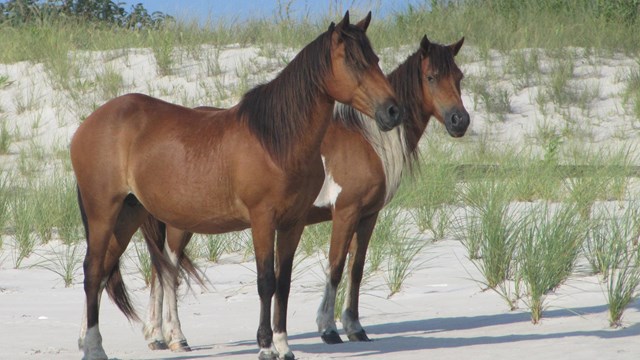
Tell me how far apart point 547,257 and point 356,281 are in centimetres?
114

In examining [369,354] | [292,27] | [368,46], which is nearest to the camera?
[368,46]

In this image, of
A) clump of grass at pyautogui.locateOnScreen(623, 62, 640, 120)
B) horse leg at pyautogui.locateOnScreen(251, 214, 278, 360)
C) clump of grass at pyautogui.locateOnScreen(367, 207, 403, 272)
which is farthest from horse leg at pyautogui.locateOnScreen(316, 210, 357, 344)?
clump of grass at pyautogui.locateOnScreen(623, 62, 640, 120)

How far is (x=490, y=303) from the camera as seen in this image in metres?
7.18

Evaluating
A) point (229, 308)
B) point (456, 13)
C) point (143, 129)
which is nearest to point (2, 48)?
point (456, 13)

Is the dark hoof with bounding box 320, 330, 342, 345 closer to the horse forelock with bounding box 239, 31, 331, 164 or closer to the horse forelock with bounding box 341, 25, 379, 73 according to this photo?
the horse forelock with bounding box 239, 31, 331, 164

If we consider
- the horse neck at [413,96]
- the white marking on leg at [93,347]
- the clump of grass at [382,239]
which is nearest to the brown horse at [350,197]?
the horse neck at [413,96]

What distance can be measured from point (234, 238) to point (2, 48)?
861cm

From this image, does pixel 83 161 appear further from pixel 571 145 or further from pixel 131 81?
pixel 131 81

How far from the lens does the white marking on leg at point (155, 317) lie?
245 inches

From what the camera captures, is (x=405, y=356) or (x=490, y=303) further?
(x=490, y=303)

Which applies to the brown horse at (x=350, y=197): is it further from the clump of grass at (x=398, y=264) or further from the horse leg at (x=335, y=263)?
the clump of grass at (x=398, y=264)

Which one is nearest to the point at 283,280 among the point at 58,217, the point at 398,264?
the point at 398,264

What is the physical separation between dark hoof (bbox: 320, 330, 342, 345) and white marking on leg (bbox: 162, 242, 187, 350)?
0.78 meters

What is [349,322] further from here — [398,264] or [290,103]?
[290,103]
